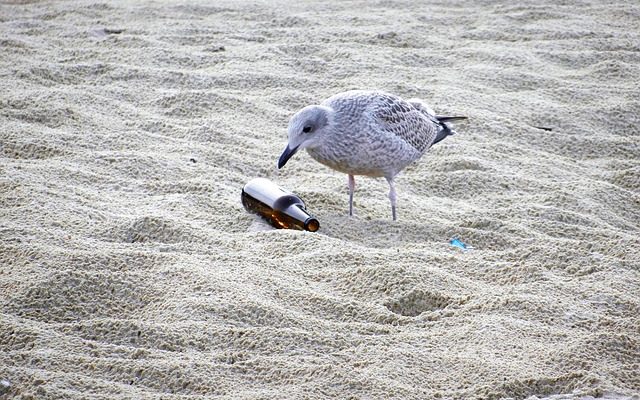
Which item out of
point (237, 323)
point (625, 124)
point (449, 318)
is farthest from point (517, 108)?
point (237, 323)

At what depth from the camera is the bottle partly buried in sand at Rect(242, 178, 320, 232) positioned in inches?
153

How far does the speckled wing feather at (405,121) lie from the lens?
4230 millimetres

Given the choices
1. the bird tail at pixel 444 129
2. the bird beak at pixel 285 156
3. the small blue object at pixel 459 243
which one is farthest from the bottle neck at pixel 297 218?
the bird tail at pixel 444 129

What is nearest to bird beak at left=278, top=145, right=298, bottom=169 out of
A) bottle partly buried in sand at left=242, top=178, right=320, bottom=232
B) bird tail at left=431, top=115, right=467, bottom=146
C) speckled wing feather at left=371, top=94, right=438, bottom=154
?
bottle partly buried in sand at left=242, top=178, right=320, bottom=232

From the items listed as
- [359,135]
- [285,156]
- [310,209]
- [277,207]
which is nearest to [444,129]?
[359,135]

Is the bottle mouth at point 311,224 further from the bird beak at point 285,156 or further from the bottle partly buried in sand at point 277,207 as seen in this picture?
the bird beak at point 285,156

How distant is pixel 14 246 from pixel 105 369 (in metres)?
0.88

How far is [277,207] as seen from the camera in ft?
12.8

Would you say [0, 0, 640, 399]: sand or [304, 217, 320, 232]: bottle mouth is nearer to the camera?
[0, 0, 640, 399]: sand

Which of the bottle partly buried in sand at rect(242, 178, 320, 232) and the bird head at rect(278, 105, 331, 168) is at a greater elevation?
the bird head at rect(278, 105, 331, 168)

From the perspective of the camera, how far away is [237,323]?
3.01 metres

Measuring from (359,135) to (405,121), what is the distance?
0.32 meters

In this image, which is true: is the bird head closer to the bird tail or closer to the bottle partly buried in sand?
the bottle partly buried in sand

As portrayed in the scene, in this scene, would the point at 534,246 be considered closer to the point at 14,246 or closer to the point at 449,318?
the point at 449,318
